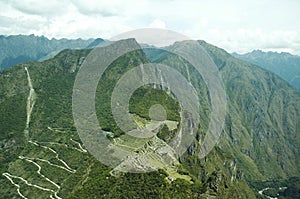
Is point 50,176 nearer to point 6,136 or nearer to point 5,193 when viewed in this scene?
point 5,193

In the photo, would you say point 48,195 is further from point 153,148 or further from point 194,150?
point 194,150

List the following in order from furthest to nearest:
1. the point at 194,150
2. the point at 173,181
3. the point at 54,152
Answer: the point at 194,150, the point at 54,152, the point at 173,181

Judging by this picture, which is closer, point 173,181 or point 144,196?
point 144,196

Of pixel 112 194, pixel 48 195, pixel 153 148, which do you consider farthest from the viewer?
pixel 48 195

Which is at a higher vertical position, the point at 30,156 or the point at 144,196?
the point at 144,196

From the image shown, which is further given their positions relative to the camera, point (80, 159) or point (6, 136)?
point (6, 136)

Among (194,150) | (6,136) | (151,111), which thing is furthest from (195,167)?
(6,136)

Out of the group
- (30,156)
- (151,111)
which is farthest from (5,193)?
(151,111)

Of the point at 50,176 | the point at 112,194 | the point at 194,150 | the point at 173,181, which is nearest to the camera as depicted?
the point at 112,194

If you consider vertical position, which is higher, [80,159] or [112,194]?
[112,194]
